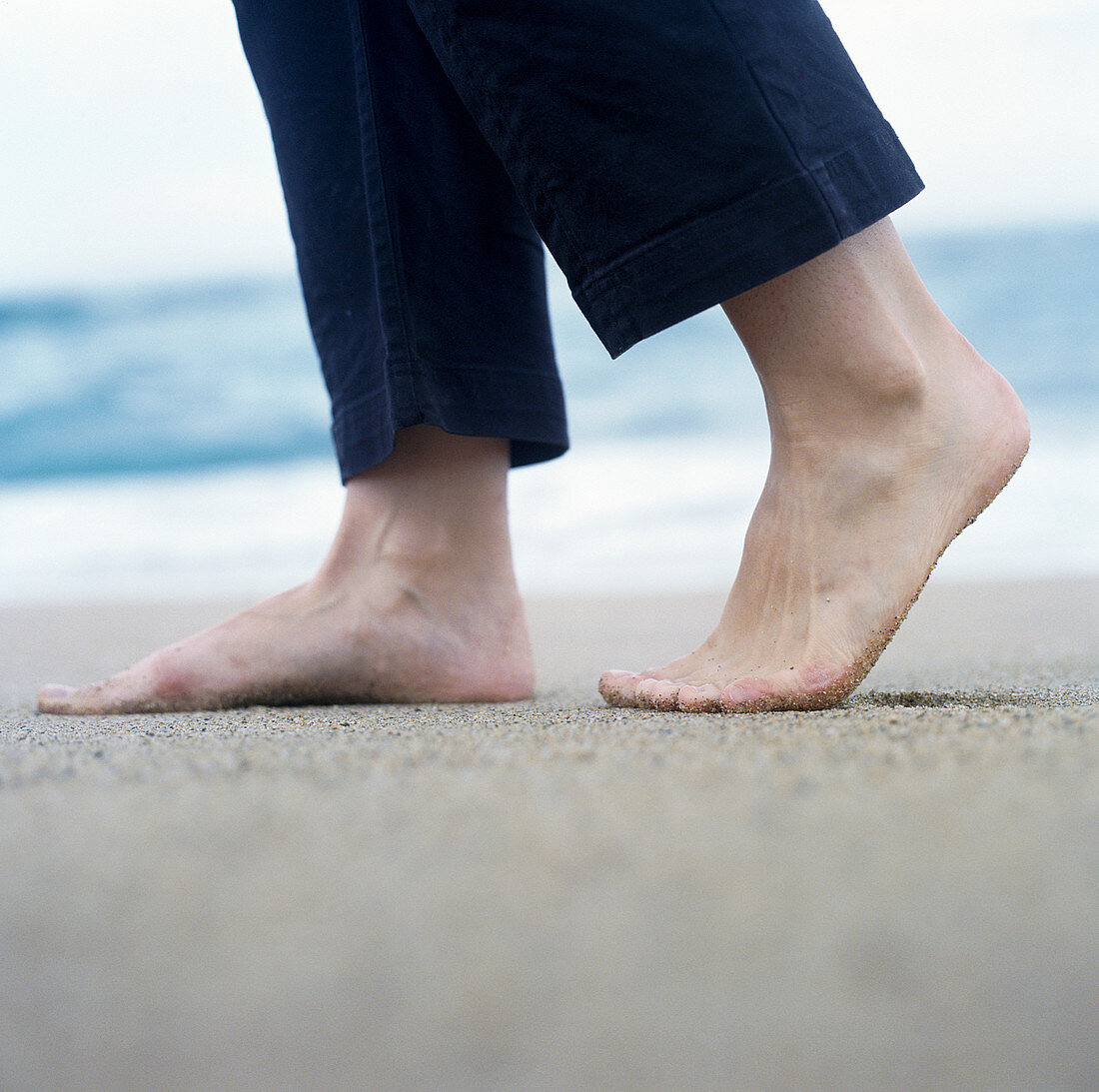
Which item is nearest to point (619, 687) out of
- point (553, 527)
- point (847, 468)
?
point (847, 468)

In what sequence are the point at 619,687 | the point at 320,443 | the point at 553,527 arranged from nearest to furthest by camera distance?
the point at 619,687 → the point at 553,527 → the point at 320,443

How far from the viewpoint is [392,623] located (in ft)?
3.05

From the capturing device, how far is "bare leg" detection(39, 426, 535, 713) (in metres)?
0.91

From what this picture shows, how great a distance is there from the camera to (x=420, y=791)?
1.37 ft

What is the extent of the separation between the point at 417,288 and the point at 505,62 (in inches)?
9.4

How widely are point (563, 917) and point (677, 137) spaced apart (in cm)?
49

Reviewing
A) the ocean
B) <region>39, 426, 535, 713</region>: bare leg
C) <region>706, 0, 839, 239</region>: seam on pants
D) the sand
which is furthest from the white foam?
the sand

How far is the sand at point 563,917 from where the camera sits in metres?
0.25

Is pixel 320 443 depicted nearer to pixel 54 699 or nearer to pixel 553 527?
pixel 553 527

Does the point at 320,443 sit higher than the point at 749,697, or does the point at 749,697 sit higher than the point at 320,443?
Answer: the point at 320,443

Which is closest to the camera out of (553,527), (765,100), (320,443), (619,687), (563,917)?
(563,917)

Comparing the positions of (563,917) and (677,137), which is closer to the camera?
(563,917)

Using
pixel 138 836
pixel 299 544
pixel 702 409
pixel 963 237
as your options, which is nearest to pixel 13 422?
pixel 299 544

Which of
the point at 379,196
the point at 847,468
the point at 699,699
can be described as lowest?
the point at 699,699
